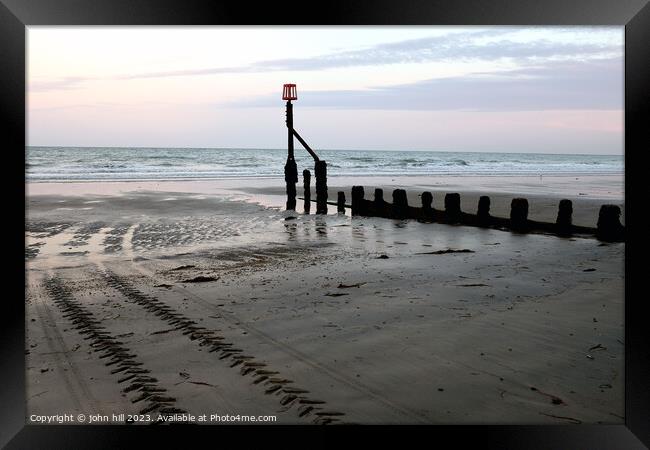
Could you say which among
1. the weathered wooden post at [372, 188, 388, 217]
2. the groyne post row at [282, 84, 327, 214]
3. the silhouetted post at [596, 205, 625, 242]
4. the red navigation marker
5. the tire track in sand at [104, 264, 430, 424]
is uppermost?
the red navigation marker

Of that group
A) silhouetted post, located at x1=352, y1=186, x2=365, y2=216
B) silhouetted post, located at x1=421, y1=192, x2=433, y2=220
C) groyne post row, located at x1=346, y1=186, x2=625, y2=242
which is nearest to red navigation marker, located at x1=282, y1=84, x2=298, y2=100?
groyne post row, located at x1=346, y1=186, x2=625, y2=242

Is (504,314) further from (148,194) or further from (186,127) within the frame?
(186,127)

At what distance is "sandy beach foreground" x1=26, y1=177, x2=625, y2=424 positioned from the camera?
3.31 m

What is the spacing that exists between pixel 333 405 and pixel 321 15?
7.47 ft

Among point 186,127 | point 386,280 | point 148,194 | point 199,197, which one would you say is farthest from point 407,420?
point 186,127

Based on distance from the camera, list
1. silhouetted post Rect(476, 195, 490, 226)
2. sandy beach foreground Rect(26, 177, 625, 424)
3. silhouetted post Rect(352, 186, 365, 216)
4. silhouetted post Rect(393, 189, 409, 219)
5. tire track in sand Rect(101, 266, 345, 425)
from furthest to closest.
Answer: silhouetted post Rect(352, 186, 365, 216) < silhouetted post Rect(393, 189, 409, 219) < silhouetted post Rect(476, 195, 490, 226) < sandy beach foreground Rect(26, 177, 625, 424) < tire track in sand Rect(101, 266, 345, 425)

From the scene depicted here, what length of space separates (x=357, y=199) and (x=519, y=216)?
→ 4.38 m

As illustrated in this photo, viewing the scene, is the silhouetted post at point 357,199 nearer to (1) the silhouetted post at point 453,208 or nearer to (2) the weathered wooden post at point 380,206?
(2) the weathered wooden post at point 380,206

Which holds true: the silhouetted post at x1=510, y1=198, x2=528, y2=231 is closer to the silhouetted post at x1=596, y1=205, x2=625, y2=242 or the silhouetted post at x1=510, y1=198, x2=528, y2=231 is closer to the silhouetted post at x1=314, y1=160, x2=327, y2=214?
the silhouetted post at x1=596, y1=205, x2=625, y2=242

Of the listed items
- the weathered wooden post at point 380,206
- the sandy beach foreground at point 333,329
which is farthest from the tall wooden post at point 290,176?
the sandy beach foreground at point 333,329

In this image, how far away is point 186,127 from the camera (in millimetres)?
61094

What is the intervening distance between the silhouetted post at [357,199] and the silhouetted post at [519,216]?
161 inches

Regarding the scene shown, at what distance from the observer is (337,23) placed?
314 cm
